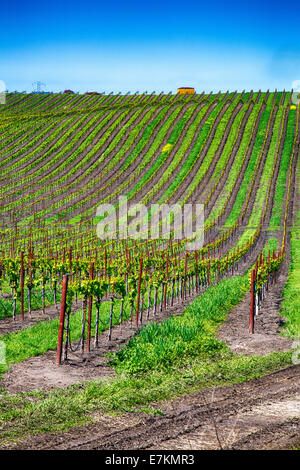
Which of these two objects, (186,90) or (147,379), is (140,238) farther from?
(186,90)

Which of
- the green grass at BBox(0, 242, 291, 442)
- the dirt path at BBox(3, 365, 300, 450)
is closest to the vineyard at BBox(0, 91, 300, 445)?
the green grass at BBox(0, 242, 291, 442)

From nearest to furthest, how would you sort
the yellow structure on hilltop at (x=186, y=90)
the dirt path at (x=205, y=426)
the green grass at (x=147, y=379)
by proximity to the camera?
the dirt path at (x=205, y=426), the green grass at (x=147, y=379), the yellow structure on hilltop at (x=186, y=90)

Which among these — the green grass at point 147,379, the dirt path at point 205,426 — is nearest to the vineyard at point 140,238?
the green grass at point 147,379

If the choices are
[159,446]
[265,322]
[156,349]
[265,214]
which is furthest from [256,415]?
[265,214]

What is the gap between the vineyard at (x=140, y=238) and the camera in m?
16.0

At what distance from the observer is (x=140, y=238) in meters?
47.8

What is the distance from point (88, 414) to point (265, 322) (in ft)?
36.2

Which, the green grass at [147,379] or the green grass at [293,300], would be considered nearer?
the green grass at [147,379]

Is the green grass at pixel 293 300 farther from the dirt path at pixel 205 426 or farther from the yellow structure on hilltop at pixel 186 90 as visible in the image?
the yellow structure on hilltop at pixel 186 90

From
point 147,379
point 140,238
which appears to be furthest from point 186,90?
point 147,379

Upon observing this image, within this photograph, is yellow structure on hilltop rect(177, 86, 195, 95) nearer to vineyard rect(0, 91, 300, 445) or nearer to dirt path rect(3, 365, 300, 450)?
vineyard rect(0, 91, 300, 445)

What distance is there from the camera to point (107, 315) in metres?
21.1

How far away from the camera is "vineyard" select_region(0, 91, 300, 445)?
16.0 metres
